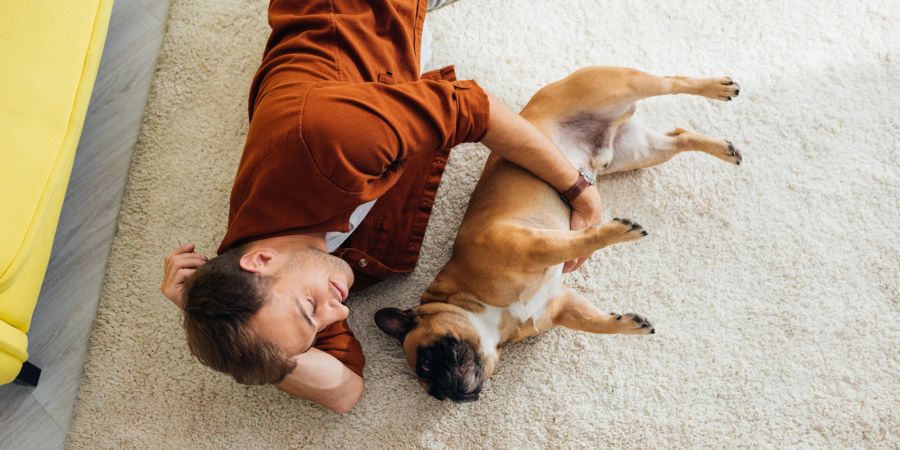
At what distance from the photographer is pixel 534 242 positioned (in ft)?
5.65

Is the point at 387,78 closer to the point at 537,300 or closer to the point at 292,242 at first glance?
the point at 292,242

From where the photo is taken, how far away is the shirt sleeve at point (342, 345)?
1925 millimetres

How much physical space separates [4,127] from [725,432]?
2.43m

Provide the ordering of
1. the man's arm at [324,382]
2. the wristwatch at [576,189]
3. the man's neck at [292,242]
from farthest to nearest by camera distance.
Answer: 1. the wristwatch at [576,189]
2. the man's arm at [324,382]
3. the man's neck at [292,242]

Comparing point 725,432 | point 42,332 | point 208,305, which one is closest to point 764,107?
point 725,432

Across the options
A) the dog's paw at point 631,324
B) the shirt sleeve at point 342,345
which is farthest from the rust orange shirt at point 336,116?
the dog's paw at point 631,324

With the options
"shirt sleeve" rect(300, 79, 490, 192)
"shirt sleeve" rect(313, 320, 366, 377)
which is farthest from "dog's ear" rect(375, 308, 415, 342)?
"shirt sleeve" rect(300, 79, 490, 192)

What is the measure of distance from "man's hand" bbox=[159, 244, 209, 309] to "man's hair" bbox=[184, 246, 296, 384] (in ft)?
0.70

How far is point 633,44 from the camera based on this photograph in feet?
7.65

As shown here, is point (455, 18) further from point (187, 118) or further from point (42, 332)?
point (42, 332)

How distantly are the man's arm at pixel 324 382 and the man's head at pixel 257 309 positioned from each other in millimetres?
266

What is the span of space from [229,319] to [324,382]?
58 cm

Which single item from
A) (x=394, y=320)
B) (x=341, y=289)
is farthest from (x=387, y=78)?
(x=394, y=320)

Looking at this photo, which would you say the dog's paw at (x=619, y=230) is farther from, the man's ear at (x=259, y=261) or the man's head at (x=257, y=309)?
the man's ear at (x=259, y=261)
